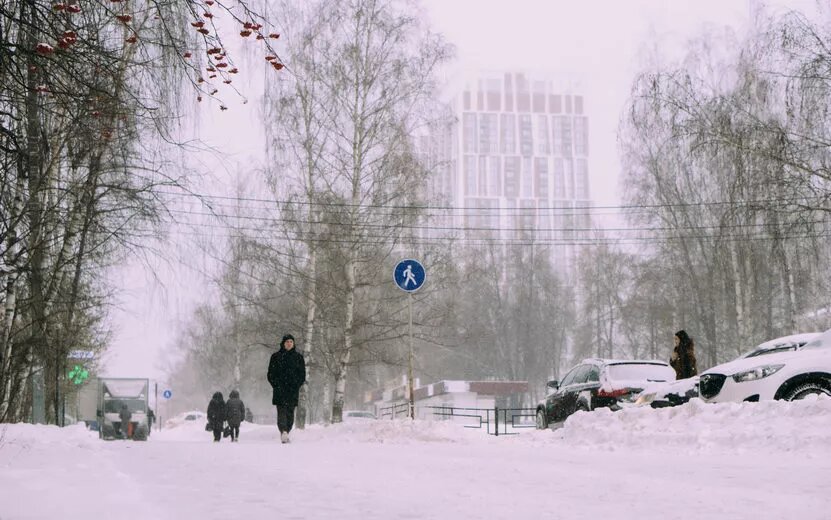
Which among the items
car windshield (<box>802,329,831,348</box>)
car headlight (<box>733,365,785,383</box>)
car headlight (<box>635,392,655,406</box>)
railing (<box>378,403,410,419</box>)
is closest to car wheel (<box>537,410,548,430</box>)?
railing (<box>378,403,410,419</box>)

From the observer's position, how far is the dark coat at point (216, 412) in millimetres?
26797

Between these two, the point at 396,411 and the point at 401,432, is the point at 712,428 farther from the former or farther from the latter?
the point at 396,411

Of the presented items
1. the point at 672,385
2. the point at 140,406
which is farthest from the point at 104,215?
the point at 140,406

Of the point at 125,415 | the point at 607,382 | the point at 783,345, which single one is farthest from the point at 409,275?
the point at 125,415

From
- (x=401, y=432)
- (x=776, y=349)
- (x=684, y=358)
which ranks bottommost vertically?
(x=401, y=432)

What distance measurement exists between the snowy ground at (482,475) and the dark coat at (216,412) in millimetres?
12325

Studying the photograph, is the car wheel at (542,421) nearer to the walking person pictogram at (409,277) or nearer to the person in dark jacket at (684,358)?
the person in dark jacket at (684,358)

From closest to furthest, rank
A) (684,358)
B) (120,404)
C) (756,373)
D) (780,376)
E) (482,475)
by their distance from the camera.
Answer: (482,475)
(780,376)
(756,373)
(684,358)
(120,404)

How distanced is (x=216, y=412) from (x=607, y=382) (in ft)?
39.8

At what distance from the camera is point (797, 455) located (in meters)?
10.3

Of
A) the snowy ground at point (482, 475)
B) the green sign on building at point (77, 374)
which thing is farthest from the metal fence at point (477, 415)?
the green sign on building at point (77, 374)

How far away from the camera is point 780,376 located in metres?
14.0

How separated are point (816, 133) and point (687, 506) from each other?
1570 cm

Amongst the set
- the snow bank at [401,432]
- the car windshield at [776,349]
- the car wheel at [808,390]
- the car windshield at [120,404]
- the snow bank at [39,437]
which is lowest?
the car windshield at [120,404]
